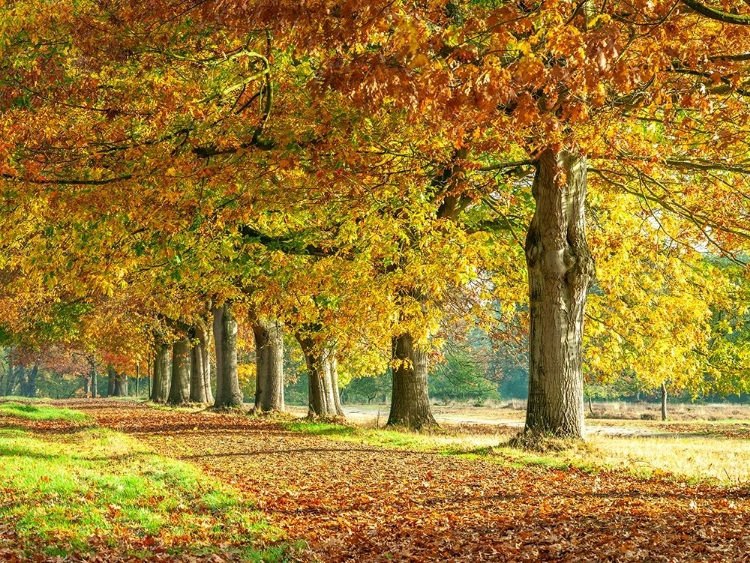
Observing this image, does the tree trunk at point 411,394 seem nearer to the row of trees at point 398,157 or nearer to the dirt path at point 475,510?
the row of trees at point 398,157

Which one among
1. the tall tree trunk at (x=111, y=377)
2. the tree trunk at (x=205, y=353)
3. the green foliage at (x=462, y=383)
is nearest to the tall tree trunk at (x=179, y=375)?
the tree trunk at (x=205, y=353)

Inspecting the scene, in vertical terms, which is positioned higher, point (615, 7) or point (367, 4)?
point (615, 7)

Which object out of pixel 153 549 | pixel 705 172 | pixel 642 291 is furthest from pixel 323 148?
pixel 642 291

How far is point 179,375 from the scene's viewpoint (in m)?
42.2

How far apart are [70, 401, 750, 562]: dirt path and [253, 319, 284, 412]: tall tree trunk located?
13454 millimetres

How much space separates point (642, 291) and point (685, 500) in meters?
10.6

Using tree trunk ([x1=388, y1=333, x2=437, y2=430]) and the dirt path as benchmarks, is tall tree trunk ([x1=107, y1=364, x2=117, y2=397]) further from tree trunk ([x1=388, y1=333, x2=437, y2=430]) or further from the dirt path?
the dirt path

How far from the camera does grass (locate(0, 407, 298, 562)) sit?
780 centimetres

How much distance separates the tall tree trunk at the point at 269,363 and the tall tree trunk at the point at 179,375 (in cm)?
1221

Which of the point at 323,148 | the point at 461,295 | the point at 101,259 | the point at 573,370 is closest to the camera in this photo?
the point at 323,148

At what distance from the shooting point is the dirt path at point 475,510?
25.1ft

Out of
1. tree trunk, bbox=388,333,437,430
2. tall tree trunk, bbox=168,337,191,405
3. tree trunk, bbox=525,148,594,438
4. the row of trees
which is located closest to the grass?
the row of trees

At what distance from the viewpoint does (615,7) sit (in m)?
10.9

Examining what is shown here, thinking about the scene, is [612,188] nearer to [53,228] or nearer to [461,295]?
[461,295]
